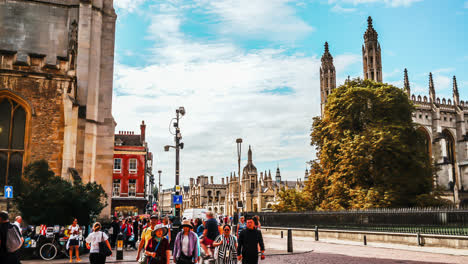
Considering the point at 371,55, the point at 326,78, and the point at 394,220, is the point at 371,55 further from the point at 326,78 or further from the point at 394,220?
the point at 394,220

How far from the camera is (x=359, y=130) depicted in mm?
34688

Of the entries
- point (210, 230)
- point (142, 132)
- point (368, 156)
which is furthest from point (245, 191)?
point (210, 230)

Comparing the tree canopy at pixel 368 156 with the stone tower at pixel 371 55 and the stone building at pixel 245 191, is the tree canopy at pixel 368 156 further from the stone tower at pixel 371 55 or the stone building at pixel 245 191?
the stone building at pixel 245 191

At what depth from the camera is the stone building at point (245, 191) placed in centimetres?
9938

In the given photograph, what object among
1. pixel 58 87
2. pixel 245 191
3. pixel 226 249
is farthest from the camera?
pixel 245 191

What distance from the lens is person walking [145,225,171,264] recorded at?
7477 millimetres

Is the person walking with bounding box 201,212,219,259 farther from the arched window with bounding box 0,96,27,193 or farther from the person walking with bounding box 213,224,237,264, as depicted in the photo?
the arched window with bounding box 0,96,27,193

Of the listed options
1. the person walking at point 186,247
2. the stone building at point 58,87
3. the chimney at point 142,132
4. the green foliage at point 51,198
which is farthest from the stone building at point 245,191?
the person walking at point 186,247

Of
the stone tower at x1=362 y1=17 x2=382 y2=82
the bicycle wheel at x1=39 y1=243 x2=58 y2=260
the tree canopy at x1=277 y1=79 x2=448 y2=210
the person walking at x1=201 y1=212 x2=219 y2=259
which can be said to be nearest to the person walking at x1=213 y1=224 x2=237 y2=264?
the person walking at x1=201 y1=212 x2=219 y2=259

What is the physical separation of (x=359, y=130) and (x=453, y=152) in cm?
4171

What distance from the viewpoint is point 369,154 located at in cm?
3033

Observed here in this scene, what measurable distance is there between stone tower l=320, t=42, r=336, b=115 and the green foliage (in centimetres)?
4479

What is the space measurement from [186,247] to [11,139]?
1269 cm

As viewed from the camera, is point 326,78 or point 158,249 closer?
point 158,249
